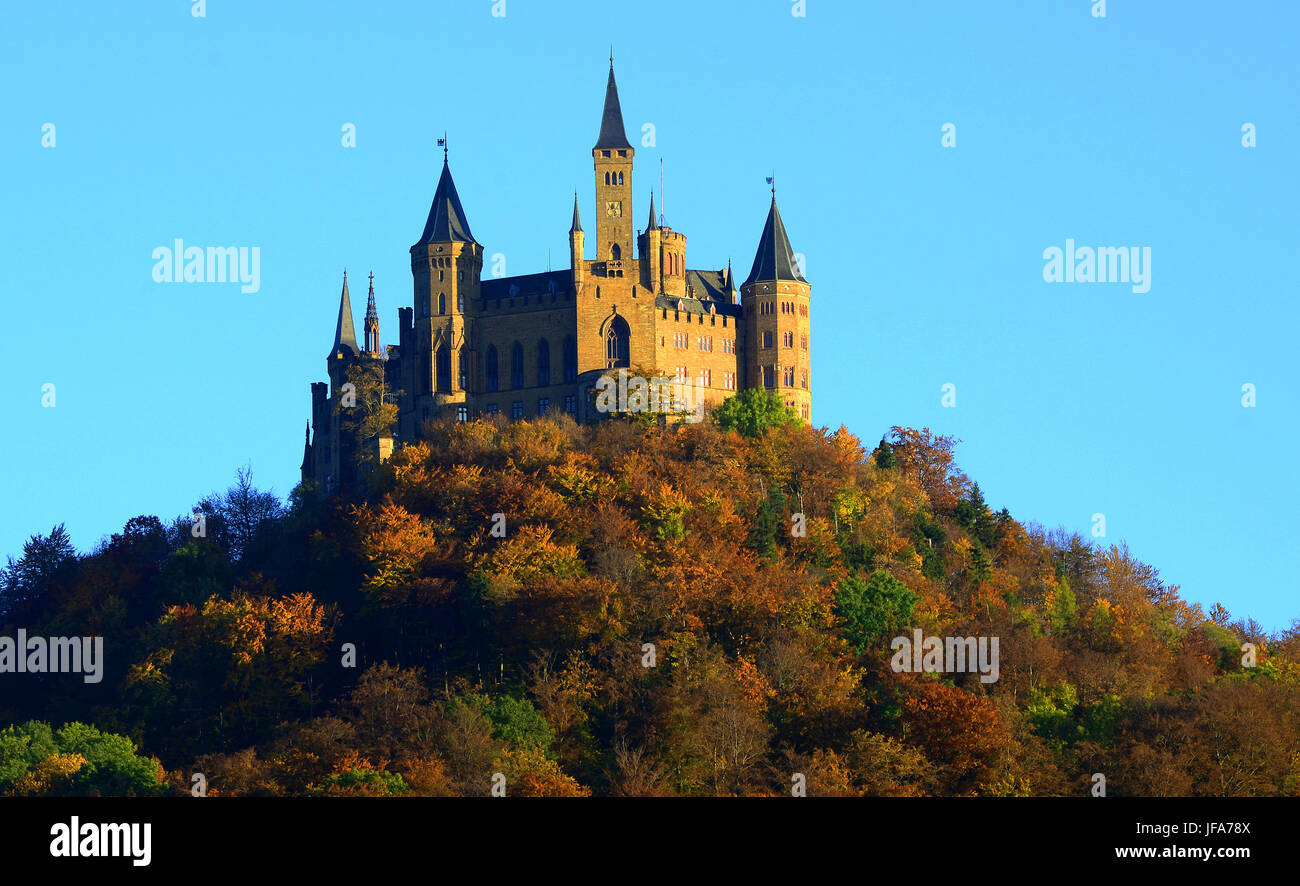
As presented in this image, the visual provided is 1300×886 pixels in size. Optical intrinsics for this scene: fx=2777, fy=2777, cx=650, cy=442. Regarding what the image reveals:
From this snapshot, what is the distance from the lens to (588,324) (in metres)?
122

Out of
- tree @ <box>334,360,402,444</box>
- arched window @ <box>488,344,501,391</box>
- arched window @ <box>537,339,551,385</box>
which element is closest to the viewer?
arched window @ <box>537,339,551,385</box>

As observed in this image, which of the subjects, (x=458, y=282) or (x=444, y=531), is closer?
(x=444, y=531)

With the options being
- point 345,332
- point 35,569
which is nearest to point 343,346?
point 345,332

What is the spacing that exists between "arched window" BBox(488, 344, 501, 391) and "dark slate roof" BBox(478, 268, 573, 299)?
Result: 8.36 ft

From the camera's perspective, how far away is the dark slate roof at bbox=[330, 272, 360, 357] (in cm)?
13838

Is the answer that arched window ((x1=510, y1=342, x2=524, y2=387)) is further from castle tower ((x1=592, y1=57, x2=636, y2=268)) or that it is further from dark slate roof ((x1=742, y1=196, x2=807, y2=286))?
dark slate roof ((x1=742, y1=196, x2=807, y2=286))

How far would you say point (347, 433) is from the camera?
128 m

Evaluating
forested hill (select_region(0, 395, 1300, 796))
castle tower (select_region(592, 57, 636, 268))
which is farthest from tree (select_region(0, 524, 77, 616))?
castle tower (select_region(592, 57, 636, 268))

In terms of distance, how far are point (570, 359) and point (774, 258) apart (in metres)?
11.6

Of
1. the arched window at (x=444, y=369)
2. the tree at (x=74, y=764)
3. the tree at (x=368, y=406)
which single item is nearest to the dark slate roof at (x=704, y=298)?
the arched window at (x=444, y=369)
